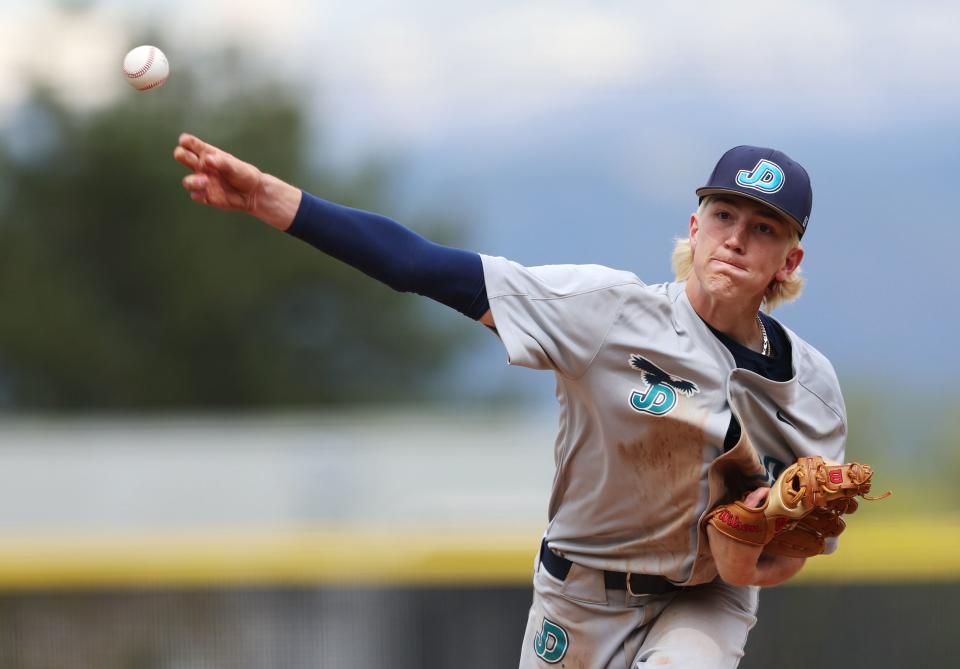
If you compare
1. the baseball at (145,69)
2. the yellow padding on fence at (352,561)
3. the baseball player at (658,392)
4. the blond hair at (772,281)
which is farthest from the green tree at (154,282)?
the baseball player at (658,392)

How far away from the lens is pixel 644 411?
9.70 ft

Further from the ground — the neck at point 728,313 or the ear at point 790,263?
the ear at point 790,263

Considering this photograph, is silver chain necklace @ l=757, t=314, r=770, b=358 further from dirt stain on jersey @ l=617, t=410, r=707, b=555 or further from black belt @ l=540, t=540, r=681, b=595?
black belt @ l=540, t=540, r=681, b=595

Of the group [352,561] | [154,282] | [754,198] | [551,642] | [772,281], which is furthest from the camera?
[154,282]

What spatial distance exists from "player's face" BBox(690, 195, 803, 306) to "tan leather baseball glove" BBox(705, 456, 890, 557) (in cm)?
42

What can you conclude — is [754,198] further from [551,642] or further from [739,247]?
[551,642]

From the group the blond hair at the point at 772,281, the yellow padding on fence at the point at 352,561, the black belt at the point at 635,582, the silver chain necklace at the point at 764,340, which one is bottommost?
the yellow padding on fence at the point at 352,561

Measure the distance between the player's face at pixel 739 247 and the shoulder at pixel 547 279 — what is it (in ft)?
0.59

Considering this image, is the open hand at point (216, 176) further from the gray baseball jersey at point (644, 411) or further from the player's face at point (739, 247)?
the player's face at point (739, 247)

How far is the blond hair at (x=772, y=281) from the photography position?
315 centimetres

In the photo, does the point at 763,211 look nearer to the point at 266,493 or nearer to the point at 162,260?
the point at 266,493

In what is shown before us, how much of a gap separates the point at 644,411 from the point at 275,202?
924mm

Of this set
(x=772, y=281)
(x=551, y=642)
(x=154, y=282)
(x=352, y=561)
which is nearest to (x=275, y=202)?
(x=772, y=281)

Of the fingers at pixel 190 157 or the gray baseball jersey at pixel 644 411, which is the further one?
the gray baseball jersey at pixel 644 411
